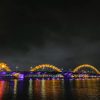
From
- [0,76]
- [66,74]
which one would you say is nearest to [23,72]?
[0,76]

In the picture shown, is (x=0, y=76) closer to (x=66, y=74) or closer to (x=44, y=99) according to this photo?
(x=66, y=74)

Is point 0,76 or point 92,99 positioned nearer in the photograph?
point 92,99

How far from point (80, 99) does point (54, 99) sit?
5.16 metres

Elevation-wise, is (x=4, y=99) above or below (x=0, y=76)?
below

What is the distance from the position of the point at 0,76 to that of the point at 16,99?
4886 inches

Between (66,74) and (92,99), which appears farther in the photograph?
(66,74)

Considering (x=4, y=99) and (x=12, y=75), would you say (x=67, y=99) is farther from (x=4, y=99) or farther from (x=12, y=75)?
(x=12, y=75)

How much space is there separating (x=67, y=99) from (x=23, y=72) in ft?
392

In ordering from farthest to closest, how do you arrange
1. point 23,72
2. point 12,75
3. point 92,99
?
point 12,75 → point 23,72 → point 92,99

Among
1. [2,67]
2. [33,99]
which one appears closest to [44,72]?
[2,67]

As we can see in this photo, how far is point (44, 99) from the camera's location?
168 feet

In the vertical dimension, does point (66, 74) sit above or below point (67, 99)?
above

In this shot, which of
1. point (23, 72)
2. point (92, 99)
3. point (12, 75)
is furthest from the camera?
point (12, 75)

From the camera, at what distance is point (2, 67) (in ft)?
586
